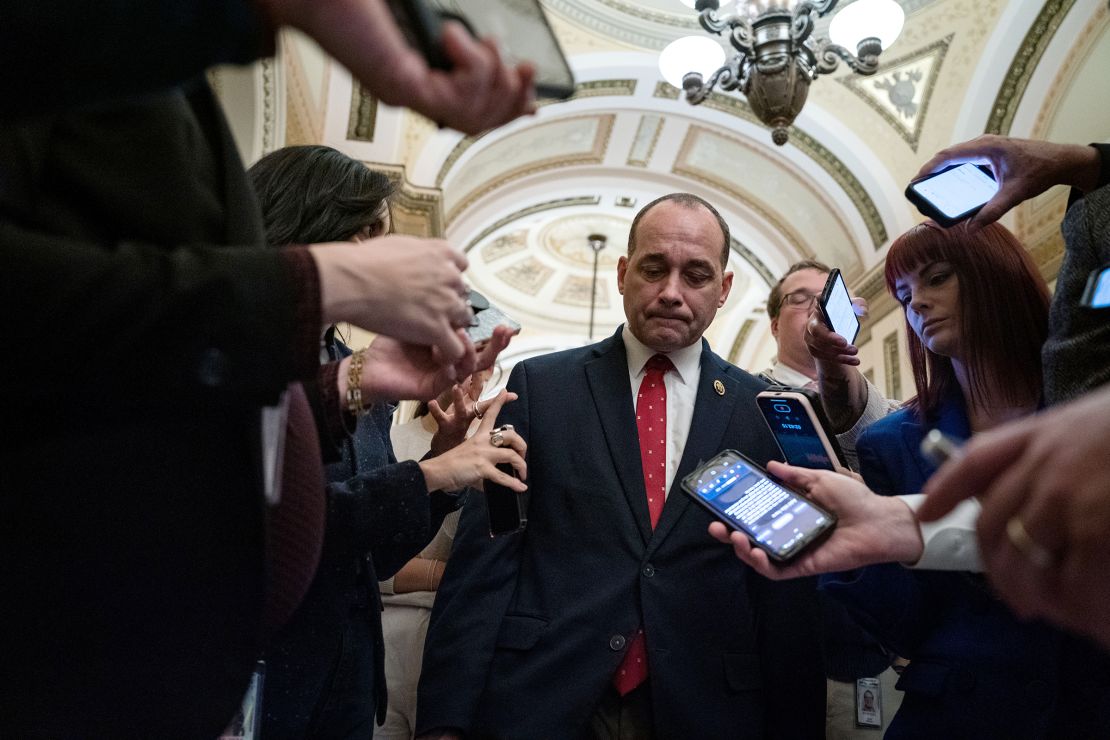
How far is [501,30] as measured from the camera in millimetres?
763

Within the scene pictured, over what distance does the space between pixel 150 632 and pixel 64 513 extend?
12 centimetres

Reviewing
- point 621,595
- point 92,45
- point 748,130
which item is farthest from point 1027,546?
point 748,130

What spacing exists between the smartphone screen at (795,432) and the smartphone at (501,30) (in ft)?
2.73

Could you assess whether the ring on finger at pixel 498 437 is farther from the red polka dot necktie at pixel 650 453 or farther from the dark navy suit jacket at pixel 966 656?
the dark navy suit jacket at pixel 966 656

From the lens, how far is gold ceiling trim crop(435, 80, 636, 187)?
7418 millimetres

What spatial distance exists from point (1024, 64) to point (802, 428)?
19.7ft

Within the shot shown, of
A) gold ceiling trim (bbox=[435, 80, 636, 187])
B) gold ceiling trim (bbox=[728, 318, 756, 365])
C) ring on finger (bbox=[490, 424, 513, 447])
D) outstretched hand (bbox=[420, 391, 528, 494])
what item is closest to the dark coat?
outstretched hand (bbox=[420, 391, 528, 494])

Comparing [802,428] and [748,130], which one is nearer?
[802,428]

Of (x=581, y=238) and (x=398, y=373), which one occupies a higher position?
(x=398, y=373)

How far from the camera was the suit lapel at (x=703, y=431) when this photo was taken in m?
1.60

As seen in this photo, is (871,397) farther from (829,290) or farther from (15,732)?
(15,732)

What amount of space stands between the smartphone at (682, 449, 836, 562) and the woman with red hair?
263 millimetres

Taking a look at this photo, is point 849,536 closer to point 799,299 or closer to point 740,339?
point 799,299

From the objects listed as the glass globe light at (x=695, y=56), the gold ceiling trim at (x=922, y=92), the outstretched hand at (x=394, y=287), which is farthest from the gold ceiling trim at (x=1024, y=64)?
the outstretched hand at (x=394, y=287)
